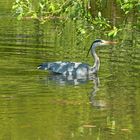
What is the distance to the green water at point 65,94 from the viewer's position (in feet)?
41.1

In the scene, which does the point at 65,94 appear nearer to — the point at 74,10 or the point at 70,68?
the point at 74,10

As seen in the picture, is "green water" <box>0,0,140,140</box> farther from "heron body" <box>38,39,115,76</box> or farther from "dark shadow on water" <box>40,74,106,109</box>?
"heron body" <box>38,39,115,76</box>

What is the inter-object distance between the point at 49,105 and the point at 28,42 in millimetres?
12155

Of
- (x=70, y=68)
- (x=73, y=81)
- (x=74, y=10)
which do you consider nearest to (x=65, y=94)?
(x=73, y=81)

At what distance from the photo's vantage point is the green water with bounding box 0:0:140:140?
1254 centimetres

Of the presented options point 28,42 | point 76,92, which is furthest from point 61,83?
point 28,42

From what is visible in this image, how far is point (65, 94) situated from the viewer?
54.3ft

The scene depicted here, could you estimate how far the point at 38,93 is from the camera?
16594 mm

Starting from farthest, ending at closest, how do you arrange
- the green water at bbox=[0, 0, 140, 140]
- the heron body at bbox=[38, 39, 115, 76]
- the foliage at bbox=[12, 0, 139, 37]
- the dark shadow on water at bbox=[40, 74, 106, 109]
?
the heron body at bbox=[38, 39, 115, 76] → the dark shadow on water at bbox=[40, 74, 106, 109] → the foliage at bbox=[12, 0, 139, 37] → the green water at bbox=[0, 0, 140, 140]

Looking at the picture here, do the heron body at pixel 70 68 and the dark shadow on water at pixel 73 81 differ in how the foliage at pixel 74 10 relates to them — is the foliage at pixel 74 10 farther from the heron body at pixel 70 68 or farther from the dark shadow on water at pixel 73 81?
the heron body at pixel 70 68

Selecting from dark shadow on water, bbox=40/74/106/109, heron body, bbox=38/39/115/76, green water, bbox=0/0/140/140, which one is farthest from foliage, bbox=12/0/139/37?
heron body, bbox=38/39/115/76

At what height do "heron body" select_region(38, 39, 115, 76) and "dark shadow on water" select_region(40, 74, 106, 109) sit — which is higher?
"heron body" select_region(38, 39, 115, 76)

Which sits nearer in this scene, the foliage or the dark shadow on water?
the foliage

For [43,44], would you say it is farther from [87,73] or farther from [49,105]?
[49,105]
